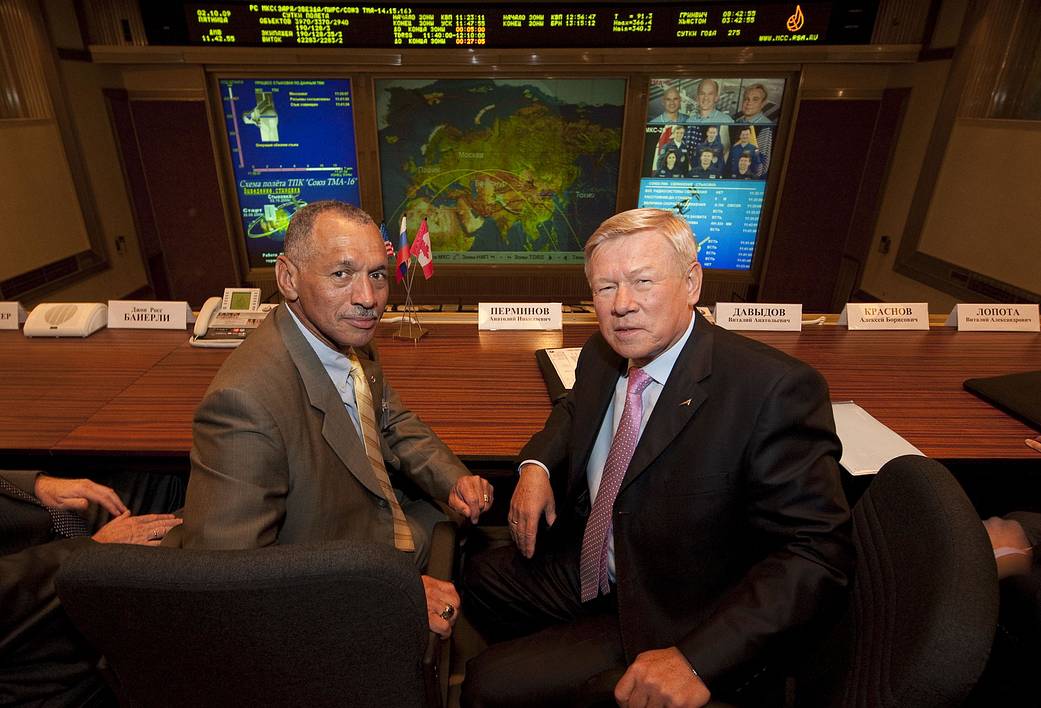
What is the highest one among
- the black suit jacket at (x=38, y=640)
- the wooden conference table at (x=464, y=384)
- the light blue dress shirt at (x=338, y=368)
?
the light blue dress shirt at (x=338, y=368)

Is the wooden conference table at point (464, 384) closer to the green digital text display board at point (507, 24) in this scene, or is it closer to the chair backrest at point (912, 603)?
the chair backrest at point (912, 603)

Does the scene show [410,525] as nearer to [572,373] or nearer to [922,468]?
[572,373]

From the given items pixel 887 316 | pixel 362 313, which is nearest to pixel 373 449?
pixel 362 313

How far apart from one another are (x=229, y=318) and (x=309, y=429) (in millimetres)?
1292

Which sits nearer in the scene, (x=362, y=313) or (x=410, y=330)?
(x=362, y=313)

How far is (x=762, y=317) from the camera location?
2.39m

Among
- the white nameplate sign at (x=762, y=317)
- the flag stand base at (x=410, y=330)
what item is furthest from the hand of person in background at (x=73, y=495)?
the white nameplate sign at (x=762, y=317)

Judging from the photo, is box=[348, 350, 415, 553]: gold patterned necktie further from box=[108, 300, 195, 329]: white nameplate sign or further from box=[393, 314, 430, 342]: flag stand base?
box=[108, 300, 195, 329]: white nameplate sign

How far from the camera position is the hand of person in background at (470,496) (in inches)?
57.6

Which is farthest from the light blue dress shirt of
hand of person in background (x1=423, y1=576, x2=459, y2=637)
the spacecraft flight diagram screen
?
the spacecraft flight diagram screen

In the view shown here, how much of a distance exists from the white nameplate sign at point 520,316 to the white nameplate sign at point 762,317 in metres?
0.73

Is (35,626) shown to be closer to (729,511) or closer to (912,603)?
(729,511)

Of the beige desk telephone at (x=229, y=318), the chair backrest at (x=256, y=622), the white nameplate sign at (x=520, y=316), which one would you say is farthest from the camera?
the white nameplate sign at (x=520, y=316)

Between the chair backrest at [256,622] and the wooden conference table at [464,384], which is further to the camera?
the wooden conference table at [464,384]
